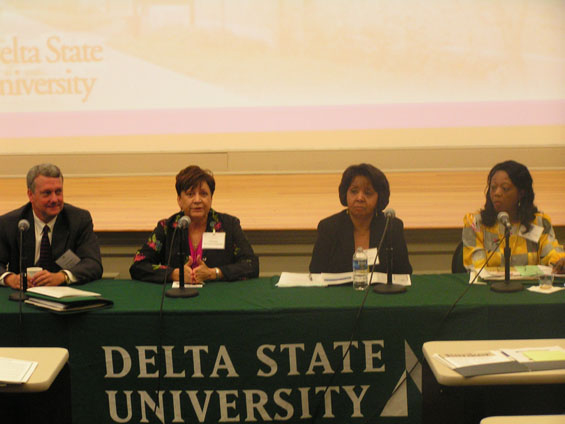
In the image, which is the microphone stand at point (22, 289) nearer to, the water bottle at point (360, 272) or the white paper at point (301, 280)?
the white paper at point (301, 280)

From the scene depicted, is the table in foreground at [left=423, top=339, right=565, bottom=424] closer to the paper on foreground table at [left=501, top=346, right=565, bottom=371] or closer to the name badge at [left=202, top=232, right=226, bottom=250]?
the paper on foreground table at [left=501, top=346, right=565, bottom=371]

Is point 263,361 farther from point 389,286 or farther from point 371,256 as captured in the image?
point 371,256

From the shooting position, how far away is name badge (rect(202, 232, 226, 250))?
293cm

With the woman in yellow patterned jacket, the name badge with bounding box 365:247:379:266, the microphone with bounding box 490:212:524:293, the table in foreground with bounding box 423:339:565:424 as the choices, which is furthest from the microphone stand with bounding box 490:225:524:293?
the table in foreground with bounding box 423:339:565:424

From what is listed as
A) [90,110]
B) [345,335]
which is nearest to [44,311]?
[345,335]

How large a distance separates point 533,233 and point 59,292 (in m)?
2.07

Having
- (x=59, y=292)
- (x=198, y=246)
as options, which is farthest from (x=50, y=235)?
(x=198, y=246)

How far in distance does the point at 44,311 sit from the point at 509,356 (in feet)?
5.40

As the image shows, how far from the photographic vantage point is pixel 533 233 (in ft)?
9.95

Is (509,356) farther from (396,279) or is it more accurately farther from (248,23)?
(248,23)

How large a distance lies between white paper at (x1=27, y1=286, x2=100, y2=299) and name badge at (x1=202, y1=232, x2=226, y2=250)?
538 millimetres

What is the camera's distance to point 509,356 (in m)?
1.89

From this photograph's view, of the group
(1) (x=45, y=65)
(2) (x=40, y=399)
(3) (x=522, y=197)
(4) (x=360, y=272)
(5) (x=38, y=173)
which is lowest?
(2) (x=40, y=399)

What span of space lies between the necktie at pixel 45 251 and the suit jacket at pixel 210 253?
0.39 metres
